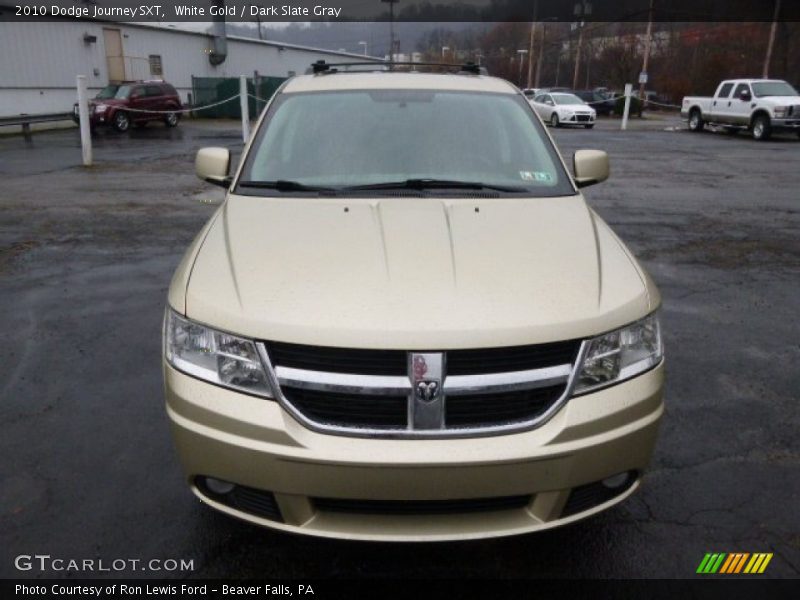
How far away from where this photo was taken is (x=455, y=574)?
2.45 m

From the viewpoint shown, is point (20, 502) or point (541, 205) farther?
point (541, 205)

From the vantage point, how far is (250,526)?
264 cm

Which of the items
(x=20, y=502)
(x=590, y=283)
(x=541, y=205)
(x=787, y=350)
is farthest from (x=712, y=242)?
(x=20, y=502)

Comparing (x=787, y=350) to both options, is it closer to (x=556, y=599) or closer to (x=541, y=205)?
(x=541, y=205)

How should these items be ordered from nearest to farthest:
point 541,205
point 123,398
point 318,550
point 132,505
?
1. point 318,550
2. point 132,505
3. point 541,205
4. point 123,398

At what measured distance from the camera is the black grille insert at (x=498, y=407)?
6.92ft

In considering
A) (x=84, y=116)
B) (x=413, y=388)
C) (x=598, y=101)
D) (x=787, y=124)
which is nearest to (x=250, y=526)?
(x=413, y=388)

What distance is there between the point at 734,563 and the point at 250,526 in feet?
6.20

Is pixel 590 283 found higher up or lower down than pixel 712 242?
higher up

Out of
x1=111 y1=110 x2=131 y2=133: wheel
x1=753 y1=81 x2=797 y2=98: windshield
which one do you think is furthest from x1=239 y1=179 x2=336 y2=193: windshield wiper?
x1=753 y1=81 x2=797 y2=98: windshield

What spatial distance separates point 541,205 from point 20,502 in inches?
105

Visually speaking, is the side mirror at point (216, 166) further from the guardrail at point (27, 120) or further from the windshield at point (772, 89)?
the windshield at point (772, 89)

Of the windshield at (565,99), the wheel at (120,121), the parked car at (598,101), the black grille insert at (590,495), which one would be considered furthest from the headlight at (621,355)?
the parked car at (598,101)

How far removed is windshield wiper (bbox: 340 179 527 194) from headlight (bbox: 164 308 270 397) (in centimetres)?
121
